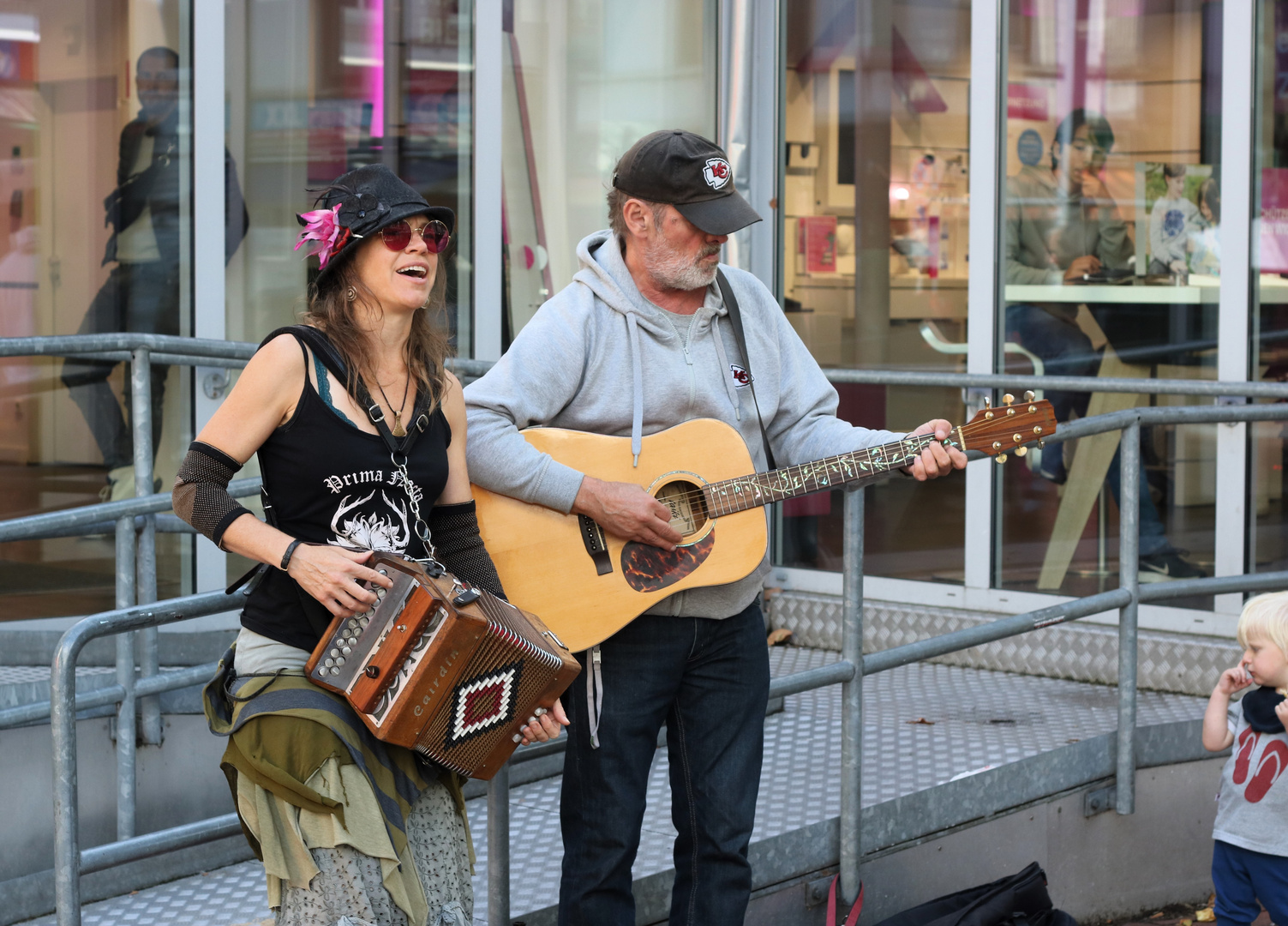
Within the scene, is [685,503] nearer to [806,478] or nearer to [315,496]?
[806,478]

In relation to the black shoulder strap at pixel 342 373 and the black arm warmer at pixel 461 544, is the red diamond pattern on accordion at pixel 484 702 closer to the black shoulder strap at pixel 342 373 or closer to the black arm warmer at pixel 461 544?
the black arm warmer at pixel 461 544

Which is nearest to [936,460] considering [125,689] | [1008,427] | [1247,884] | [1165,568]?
[1008,427]

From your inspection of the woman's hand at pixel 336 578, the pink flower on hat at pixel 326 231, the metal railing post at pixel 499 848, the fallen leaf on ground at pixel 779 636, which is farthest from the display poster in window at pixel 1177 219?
the woman's hand at pixel 336 578

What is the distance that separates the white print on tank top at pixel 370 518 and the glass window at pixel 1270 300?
4.01 metres

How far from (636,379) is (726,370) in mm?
197

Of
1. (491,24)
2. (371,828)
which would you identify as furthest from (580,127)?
(371,828)

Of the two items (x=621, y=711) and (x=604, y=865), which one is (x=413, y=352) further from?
(x=604, y=865)

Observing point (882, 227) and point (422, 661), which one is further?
point (882, 227)

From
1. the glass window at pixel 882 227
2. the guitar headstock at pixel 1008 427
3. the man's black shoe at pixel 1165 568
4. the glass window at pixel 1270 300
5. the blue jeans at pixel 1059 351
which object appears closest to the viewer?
the guitar headstock at pixel 1008 427

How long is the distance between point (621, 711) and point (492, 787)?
30 centimetres

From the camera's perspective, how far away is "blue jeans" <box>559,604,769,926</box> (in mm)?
2795

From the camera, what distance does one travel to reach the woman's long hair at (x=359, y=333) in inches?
94.2

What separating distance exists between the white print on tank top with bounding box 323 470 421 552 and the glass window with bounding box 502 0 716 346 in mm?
3876

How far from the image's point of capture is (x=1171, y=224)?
5.63 m
